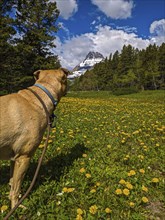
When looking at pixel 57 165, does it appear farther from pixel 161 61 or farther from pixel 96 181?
pixel 161 61

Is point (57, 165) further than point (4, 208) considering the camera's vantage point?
Yes

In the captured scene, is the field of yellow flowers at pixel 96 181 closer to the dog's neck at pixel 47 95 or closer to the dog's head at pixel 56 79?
the dog's neck at pixel 47 95

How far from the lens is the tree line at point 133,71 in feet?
220

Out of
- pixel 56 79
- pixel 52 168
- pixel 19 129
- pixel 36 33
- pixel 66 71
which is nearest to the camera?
pixel 19 129

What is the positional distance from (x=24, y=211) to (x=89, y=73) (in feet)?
322

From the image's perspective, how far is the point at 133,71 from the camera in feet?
242

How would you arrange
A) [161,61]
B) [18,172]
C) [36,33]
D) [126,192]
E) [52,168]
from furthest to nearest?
[161,61] → [36,33] → [52,168] → [126,192] → [18,172]

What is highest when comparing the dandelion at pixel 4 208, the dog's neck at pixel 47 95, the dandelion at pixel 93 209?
the dog's neck at pixel 47 95

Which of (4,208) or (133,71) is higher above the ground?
(133,71)

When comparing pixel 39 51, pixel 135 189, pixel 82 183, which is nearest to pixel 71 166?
pixel 82 183

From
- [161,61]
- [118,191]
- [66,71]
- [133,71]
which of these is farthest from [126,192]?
[133,71]

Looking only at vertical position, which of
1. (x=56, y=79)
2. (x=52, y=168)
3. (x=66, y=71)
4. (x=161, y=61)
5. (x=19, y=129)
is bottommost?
(x=52, y=168)

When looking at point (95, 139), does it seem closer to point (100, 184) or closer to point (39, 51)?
point (100, 184)

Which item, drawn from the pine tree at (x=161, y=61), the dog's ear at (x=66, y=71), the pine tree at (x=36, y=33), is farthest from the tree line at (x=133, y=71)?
the dog's ear at (x=66, y=71)
